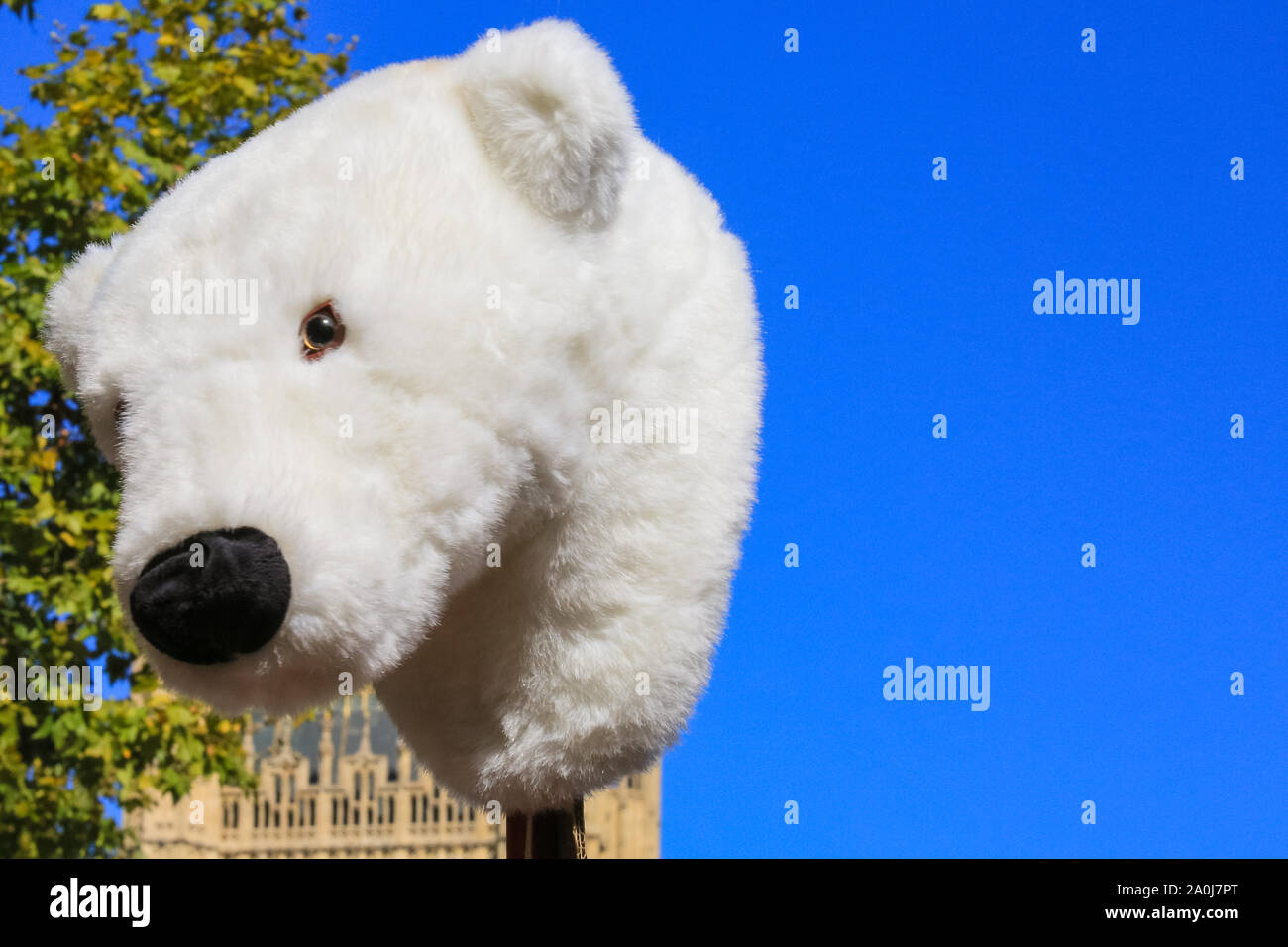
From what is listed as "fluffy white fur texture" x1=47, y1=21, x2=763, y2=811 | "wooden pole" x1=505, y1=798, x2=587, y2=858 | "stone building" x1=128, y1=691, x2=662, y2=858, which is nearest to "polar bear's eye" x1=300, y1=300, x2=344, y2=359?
"fluffy white fur texture" x1=47, y1=21, x2=763, y2=811

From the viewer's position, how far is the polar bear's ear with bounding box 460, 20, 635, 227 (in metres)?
1.70

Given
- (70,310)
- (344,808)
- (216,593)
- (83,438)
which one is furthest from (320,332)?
(344,808)

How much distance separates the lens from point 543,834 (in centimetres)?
212

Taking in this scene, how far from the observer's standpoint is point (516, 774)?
1.93m

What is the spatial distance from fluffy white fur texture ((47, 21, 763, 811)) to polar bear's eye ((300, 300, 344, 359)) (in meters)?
0.02

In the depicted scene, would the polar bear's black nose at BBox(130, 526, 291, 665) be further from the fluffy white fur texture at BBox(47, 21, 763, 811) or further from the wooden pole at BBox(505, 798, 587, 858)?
the wooden pole at BBox(505, 798, 587, 858)

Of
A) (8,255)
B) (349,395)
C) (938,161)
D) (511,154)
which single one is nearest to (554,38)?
(511,154)

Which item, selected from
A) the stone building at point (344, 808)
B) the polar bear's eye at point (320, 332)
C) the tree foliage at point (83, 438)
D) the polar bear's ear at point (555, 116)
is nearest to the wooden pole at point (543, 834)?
the polar bear's eye at point (320, 332)

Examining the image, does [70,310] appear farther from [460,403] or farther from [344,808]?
[344,808]

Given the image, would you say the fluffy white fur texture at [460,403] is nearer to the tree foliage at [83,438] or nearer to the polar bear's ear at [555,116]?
the polar bear's ear at [555,116]

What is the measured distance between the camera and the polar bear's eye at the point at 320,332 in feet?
5.40

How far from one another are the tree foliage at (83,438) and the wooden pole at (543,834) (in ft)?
16.1

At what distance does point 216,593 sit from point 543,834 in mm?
847
